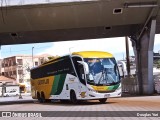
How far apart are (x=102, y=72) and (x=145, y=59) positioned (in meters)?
12.6

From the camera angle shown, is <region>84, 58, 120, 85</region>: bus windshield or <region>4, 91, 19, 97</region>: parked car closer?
<region>84, 58, 120, 85</region>: bus windshield

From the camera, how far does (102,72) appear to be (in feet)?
74.6

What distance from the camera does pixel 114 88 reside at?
22.8m

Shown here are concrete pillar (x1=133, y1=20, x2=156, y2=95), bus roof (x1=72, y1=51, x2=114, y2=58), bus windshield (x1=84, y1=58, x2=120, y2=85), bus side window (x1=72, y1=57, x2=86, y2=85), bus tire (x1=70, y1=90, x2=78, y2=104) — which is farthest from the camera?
concrete pillar (x1=133, y1=20, x2=156, y2=95)

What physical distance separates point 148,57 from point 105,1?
9.06 metres

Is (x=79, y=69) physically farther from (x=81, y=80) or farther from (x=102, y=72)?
(x=102, y=72)

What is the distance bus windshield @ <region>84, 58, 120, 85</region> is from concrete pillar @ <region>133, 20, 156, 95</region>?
9.57m

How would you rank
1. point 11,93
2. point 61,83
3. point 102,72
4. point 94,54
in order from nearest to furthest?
point 102,72, point 94,54, point 61,83, point 11,93

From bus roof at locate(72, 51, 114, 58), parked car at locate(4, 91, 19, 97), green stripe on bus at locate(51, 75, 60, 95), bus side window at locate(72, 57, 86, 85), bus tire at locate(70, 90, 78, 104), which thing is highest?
bus roof at locate(72, 51, 114, 58)

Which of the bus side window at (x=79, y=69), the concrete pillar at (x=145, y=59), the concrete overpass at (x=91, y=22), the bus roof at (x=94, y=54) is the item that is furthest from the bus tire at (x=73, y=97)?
the concrete pillar at (x=145, y=59)

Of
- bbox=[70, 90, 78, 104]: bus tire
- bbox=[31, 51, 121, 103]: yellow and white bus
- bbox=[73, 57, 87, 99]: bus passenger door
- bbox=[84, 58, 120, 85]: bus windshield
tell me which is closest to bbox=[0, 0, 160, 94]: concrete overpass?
bbox=[31, 51, 121, 103]: yellow and white bus

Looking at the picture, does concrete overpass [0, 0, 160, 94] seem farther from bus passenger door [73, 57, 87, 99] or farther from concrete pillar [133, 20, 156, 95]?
bus passenger door [73, 57, 87, 99]

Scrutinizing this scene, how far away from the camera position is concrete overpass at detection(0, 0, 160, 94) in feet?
89.8

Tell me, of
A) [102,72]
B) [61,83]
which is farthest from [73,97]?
[102,72]
